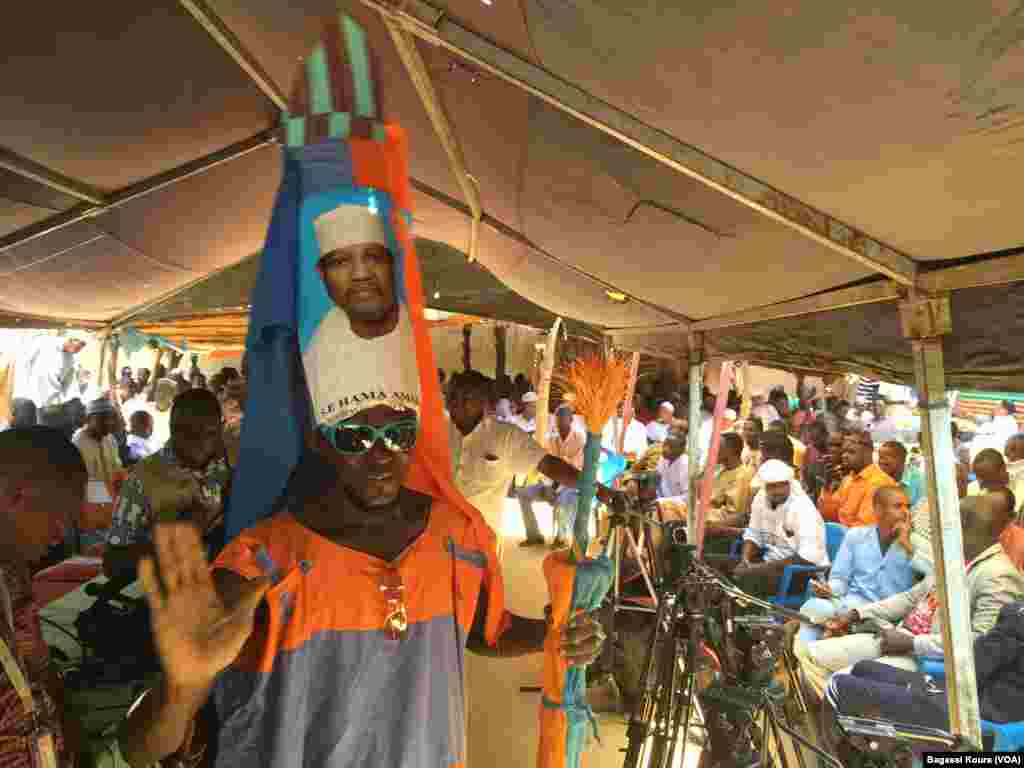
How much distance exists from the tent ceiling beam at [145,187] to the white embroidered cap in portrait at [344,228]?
2.83 metres

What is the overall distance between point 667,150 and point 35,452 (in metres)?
1.82

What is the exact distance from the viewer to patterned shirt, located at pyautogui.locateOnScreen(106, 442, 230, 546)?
3.04 metres

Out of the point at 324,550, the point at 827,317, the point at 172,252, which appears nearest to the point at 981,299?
the point at 827,317

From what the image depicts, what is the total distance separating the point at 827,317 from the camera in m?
3.04

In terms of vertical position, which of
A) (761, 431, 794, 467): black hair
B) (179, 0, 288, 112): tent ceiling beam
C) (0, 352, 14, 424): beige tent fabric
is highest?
(179, 0, 288, 112): tent ceiling beam

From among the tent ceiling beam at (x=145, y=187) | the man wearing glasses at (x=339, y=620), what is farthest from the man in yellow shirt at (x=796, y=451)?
the man wearing glasses at (x=339, y=620)

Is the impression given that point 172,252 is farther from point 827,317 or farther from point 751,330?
point 827,317

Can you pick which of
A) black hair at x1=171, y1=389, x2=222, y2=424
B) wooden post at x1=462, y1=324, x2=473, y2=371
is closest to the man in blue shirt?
black hair at x1=171, y1=389, x2=222, y2=424

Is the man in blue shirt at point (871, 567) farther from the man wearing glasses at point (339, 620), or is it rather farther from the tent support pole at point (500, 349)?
the tent support pole at point (500, 349)

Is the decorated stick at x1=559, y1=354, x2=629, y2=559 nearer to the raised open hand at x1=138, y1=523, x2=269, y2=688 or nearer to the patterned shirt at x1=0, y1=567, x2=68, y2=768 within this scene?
the raised open hand at x1=138, y1=523, x2=269, y2=688

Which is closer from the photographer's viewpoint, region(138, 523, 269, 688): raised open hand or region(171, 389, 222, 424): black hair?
region(138, 523, 269, 688): raised open hand

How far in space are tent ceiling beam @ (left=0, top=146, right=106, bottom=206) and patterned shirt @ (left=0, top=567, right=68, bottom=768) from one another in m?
2.55

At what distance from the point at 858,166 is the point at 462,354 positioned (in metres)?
11.2

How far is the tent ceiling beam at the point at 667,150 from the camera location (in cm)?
209
